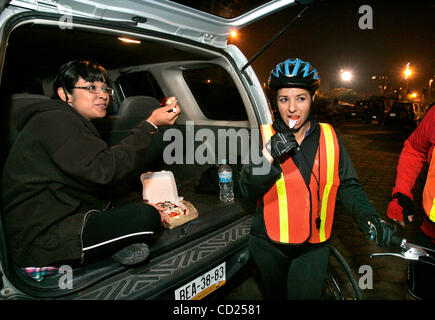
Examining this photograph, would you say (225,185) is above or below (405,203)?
below

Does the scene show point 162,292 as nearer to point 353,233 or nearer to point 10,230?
point 10,230

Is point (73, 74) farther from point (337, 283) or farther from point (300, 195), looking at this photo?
point (337, 283)

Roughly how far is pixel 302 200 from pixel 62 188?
1.58 meters

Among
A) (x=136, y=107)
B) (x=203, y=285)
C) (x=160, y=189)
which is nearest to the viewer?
(x=203, y=285)

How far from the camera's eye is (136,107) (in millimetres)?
3699

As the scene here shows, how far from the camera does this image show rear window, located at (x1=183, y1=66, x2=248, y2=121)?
4242 mm

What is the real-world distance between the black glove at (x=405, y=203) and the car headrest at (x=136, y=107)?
310cm

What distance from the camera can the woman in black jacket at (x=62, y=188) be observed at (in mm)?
1660

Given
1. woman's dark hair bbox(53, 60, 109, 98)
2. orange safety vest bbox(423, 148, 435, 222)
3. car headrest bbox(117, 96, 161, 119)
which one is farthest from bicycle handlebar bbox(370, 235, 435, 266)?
car headrest bbox(117, 96, 161, 119)

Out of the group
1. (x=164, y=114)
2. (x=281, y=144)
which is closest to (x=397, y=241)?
(x=281, y=144)

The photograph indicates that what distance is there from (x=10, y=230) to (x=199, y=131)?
2998mm

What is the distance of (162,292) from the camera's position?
169 cm

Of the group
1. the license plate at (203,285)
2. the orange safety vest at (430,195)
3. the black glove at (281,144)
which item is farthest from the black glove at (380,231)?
the license plate at (203,285)

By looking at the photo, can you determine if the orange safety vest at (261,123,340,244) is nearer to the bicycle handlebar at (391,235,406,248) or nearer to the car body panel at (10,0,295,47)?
the bicycle handlebar at (391,235,406,248)
